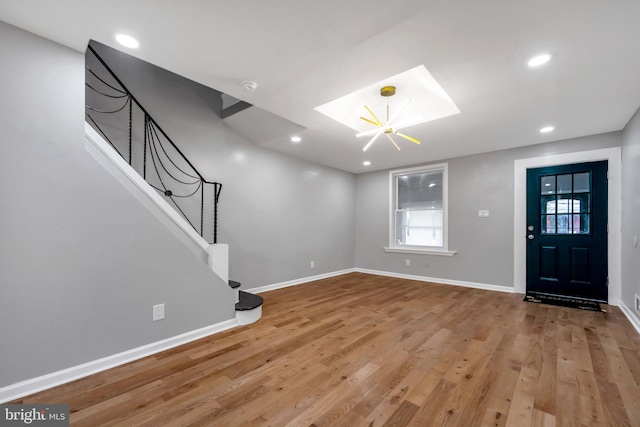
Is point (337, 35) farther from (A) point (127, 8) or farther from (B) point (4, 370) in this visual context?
(B) point (4, 370)

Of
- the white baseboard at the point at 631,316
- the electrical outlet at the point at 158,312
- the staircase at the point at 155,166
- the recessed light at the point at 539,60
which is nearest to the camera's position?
the recessed light at the point at 539,60

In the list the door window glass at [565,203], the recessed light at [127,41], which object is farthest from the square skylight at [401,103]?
the door window glass at [565,203]

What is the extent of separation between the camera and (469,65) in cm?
221

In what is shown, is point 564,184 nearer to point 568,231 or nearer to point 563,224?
point 563,224

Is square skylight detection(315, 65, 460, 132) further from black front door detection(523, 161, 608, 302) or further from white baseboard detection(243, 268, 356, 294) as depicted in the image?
white baseboard detection(243, 268, 356, 294)

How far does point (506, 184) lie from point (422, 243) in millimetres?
1881

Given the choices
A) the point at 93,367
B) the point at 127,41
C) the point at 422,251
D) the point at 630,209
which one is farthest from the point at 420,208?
the point at 93,367

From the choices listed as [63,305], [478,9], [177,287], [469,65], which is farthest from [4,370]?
[469,65]

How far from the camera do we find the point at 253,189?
453 cm

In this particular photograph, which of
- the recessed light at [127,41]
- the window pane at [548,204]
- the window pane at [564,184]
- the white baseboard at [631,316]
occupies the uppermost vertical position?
the recessed light at [127,41]

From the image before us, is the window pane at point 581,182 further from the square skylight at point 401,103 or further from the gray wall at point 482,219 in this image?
the square skylight at point 401,103

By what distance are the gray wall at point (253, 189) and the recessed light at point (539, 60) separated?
3661 mm

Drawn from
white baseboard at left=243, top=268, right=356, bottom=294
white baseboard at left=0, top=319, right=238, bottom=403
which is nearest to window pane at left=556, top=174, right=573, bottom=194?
white baseboard at left=243, top=268, right=356, bottom=294

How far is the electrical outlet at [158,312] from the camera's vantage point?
2.36 metres
